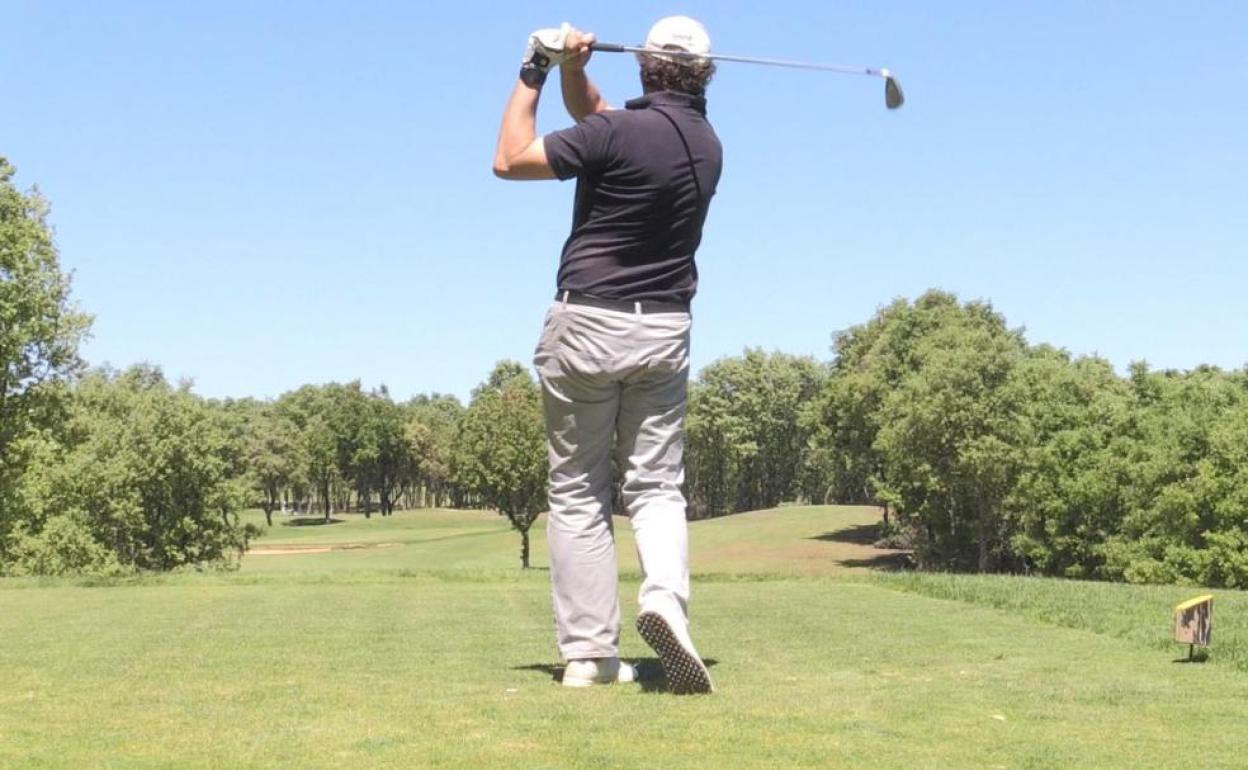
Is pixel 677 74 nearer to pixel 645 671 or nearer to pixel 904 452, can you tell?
pixel 645 671

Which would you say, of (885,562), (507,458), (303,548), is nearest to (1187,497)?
(885,562)

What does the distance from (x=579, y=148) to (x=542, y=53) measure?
584 mm

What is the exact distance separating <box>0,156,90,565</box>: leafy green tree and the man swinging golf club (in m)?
34.8

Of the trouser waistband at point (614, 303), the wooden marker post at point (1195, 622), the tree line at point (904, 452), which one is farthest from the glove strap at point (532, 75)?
the tree line at point (904, 452)

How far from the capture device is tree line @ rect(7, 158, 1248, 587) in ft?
128

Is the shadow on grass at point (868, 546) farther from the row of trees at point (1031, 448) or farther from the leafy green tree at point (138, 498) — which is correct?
the leafy green tree at point (138, 498)

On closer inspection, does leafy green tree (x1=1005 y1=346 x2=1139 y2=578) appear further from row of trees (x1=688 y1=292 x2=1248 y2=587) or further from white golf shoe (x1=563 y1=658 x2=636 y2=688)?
white golf shoe (x1=563 y1=658 x2=636 y2=688)

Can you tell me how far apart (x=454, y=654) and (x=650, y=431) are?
1716 mm

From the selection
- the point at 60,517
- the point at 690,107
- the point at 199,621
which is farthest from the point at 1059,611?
the point at 60,517

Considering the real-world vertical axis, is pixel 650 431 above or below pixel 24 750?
above

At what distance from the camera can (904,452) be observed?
190 feet

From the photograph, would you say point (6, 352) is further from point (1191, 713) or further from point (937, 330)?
point (937, 330)

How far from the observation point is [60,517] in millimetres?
43812

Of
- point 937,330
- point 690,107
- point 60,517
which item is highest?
point 937,330
